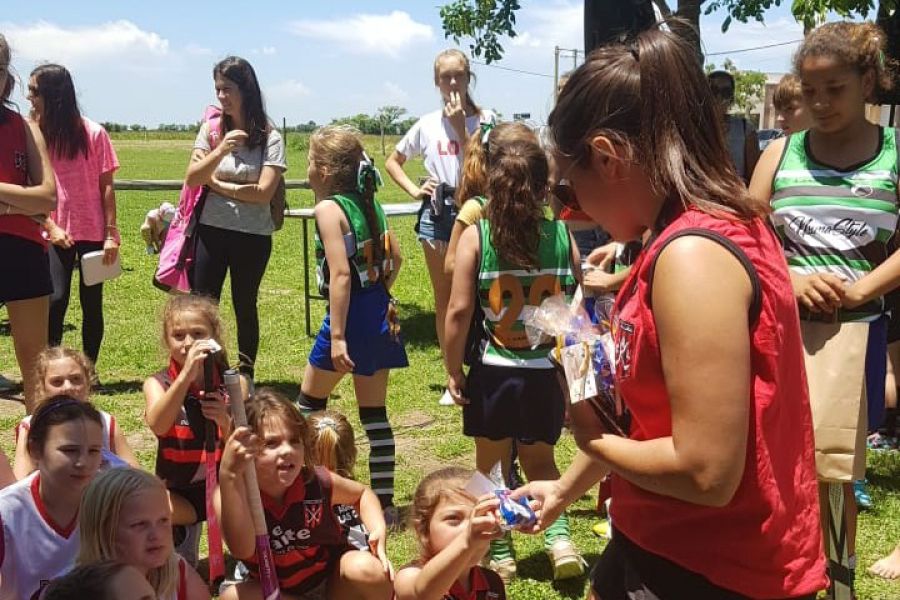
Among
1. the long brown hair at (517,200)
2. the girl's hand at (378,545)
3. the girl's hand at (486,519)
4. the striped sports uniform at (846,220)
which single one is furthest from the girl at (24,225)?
the striped sports uniform at (846,220)

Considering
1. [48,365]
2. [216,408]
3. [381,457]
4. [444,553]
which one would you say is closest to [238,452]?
[216,408]

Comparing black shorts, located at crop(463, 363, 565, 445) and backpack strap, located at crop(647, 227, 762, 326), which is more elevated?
backpack strap, located at crop(647, 227, 762, 326)

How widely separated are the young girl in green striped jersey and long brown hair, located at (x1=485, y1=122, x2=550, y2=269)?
32.8 inches

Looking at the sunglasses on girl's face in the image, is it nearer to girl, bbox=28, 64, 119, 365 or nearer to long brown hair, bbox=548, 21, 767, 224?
long brown hair, bbox=548, 21, 767, 224

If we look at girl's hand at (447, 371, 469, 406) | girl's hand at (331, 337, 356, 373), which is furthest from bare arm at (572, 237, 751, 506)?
girl's hand at (331, 337, 356, 373)

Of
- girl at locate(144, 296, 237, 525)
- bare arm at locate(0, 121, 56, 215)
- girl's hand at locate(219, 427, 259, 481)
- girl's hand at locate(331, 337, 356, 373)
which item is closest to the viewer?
girl's hand at locate(219, 427, 259, 481)

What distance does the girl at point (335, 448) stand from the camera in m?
3.44

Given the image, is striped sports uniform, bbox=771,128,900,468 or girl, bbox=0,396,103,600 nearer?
girl, bbox=0,396,103,600

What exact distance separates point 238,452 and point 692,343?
169 centimetres

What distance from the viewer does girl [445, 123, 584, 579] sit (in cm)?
351

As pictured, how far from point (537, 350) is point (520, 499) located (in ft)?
5.13

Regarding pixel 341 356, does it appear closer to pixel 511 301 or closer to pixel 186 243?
pixel 511 301

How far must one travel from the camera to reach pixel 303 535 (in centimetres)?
319

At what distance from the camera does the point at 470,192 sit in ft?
13.0
